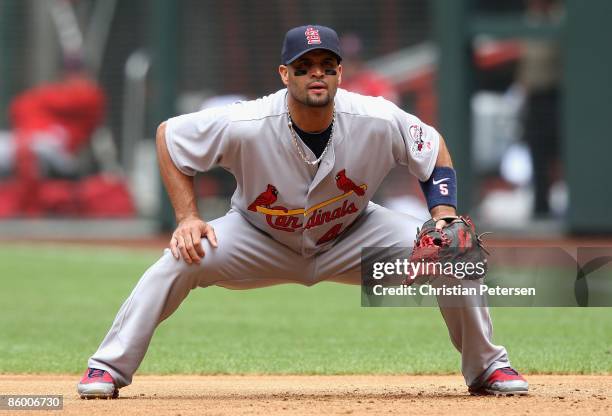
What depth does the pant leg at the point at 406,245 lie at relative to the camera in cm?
469

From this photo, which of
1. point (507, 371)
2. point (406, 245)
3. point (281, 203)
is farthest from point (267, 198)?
point (507, 371)

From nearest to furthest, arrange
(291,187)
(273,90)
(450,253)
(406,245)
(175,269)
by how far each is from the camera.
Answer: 1. (450,253)
2. (175,269)
3. (291,187)
4. (406,245)
5. (273,90)

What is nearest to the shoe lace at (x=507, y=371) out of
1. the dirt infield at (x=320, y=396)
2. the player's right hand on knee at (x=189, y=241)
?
the dirt infield at (x=320, y=396)

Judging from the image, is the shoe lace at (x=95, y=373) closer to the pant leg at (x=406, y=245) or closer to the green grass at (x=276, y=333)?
the pant leg at (x=406, y=245)

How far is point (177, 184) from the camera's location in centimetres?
478

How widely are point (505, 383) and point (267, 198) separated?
1.09m

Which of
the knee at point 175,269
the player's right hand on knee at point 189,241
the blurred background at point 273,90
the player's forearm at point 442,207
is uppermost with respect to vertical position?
the blurred background at point 273,90

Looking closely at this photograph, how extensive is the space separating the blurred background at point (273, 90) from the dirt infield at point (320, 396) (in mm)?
6680

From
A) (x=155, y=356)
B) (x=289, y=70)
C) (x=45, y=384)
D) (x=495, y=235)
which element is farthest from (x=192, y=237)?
(x=495, y=235)

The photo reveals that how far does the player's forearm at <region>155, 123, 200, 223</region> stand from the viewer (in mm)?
4746

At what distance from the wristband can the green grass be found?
127cm

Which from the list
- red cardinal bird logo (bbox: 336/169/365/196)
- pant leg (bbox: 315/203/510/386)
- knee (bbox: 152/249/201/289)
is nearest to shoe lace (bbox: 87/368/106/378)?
knee (bbox: 152/249/201/289)

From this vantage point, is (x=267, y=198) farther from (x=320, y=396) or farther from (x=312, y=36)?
(x=320, y=396)

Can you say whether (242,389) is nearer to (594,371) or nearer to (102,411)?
(102,411)
